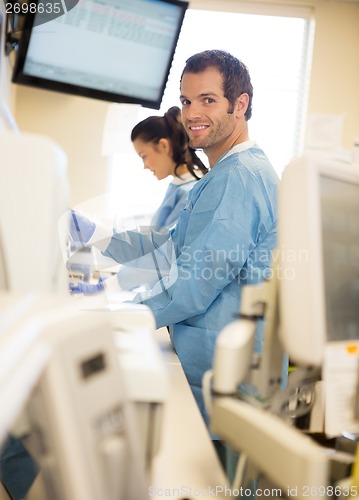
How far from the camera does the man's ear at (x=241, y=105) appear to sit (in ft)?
3.64

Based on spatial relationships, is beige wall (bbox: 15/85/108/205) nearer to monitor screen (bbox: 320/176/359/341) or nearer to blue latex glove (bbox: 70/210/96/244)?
blue latex glove (bbox: 70/210/96/244)

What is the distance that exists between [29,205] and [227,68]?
73 centimetres

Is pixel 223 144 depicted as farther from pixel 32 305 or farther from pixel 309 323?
pixel 32 305

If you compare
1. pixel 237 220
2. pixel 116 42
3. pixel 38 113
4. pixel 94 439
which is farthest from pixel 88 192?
pixel 94 439

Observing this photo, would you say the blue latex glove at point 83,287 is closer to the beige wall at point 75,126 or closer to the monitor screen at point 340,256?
the beige wall at point 75,126

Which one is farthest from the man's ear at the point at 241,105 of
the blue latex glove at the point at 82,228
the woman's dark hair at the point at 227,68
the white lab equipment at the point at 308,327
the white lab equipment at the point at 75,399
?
the white lab equipment at the point at 75,399

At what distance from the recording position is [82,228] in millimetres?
940

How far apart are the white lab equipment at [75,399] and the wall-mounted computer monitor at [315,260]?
0.73 feet

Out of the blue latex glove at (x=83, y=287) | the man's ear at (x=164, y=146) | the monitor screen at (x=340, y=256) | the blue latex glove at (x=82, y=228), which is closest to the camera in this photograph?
the monitor screen at (x=340, y=256)

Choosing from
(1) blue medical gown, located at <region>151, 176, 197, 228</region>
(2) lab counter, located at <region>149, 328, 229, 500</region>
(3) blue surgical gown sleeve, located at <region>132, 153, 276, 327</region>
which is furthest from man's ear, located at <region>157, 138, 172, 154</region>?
(2) lab counter, located at <region>149, 328, 229, 500</region>

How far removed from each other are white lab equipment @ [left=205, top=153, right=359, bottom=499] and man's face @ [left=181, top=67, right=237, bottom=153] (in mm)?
442

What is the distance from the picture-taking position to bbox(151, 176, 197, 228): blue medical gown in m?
1.64

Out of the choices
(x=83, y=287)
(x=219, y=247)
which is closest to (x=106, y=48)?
(x=219, y=247)

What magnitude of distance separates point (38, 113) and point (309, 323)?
571 millimetres
